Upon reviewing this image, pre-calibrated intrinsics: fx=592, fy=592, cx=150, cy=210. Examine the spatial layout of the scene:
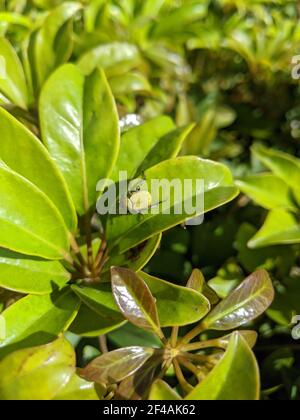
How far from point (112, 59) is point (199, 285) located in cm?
69

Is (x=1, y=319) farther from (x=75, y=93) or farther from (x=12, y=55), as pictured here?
(x=12, y=55)

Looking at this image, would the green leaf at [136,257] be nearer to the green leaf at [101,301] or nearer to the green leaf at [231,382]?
the green leaf at [101,301]

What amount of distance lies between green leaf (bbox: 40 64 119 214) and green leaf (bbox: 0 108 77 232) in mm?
73

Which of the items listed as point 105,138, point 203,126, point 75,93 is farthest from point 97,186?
point 203,126

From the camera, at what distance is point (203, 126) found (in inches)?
62.2

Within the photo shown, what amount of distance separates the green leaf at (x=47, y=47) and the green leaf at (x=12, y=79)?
2.3 inches

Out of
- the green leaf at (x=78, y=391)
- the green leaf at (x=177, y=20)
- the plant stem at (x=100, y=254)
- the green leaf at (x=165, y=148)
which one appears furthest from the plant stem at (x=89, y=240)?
the green leaf at (x=177, y=20)

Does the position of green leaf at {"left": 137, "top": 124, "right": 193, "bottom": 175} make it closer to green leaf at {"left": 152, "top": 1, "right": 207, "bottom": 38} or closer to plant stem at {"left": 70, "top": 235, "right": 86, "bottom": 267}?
plant stem at {"left": 70, "top": 235, "right": 86, "bottom": 267}

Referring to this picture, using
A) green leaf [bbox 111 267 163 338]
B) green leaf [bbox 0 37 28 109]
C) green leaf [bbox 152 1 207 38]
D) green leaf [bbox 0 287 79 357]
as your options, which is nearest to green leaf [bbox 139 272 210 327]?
green leaf [bbox 111 267 163 338]

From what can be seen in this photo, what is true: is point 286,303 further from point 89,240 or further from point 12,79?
point 12,79

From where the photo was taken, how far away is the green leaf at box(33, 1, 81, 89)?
1.27m

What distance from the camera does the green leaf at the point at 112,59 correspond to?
1356 millimetres

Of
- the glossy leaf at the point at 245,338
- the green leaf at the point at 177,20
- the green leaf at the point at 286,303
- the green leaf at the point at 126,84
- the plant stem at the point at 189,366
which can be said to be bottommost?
the green leaf at the point at 286,303

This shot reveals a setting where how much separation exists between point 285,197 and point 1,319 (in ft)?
2.10
